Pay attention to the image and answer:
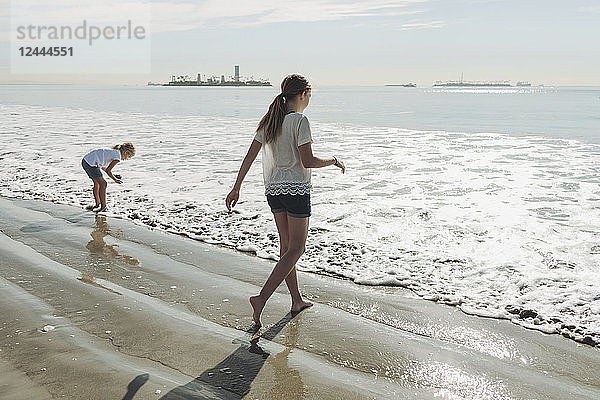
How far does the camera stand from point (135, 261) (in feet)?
20.5

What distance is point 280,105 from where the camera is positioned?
4359 mm

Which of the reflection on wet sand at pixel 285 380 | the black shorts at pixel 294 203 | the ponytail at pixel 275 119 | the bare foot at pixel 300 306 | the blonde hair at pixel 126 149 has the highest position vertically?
the ponytail at pixel 275 119

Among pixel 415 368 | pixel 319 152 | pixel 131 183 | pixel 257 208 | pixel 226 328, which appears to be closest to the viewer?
pixel 415 368

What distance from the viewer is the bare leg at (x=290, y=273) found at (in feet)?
15.2

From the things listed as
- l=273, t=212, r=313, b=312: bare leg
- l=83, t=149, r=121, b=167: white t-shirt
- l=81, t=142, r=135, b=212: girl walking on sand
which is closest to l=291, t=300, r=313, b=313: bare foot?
l=273, t=212, r=313, b=312: bare leg

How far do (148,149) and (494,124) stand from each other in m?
18.9

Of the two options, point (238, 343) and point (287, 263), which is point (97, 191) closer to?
point (287, 263)

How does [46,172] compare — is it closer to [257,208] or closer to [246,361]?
[257,208]

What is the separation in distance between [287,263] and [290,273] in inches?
13.7

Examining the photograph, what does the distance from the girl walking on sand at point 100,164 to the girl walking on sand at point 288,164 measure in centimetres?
521

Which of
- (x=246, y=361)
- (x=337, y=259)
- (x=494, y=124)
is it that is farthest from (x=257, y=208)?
(x=494, y=124)

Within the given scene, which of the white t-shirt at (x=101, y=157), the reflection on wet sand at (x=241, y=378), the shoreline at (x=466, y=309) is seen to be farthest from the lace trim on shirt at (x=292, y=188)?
the white t-shirt at (x=101, y=157)

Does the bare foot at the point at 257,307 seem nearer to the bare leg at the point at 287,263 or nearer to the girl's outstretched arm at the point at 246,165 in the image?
the bare leg at the point at 287,263

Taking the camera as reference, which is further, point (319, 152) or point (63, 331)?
point (319, 152)
